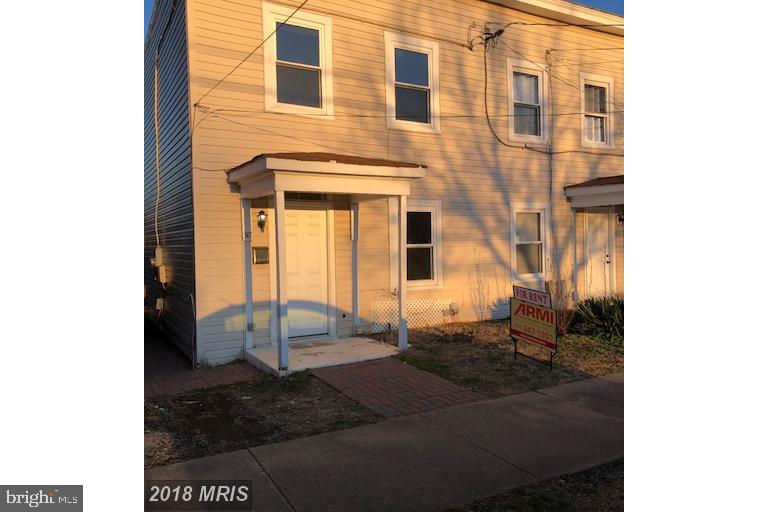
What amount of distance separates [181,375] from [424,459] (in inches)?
169

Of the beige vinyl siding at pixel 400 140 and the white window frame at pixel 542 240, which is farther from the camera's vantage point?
the white window frame at pixel 542 240

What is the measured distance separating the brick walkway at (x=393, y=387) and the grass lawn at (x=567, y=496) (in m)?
1.87

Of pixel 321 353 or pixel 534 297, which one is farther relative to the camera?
pixel 321 353

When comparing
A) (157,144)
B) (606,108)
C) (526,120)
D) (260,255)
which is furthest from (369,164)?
(606,108)

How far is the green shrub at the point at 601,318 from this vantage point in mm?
8852

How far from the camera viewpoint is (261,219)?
7875 millimetres

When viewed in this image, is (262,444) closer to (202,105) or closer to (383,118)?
(202,105)

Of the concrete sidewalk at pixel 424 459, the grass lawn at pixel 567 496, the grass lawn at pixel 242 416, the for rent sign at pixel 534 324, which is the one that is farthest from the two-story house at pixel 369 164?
the grass lawn at pixel 567 496

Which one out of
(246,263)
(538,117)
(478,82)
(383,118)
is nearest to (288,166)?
(246,263)

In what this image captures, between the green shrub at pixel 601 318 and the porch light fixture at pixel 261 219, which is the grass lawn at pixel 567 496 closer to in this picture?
the green shrub at pixel 601 318

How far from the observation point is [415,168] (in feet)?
25.3

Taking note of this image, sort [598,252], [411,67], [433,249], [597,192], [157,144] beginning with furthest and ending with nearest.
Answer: [598,252] → [597,192] → [157,144] → [433,249] → [411,67]

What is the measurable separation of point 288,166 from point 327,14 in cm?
332

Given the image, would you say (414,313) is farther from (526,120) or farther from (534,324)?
(526,120)
